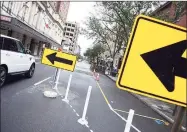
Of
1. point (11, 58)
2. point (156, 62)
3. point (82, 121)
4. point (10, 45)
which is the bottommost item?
point (82, 121)

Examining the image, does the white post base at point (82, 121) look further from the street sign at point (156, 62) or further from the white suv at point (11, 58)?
the street sign at point (156, 62)

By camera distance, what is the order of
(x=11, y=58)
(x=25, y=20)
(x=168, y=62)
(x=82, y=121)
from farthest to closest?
(x=25, y=20) → (x=11, y=58) → (x=82, y=121) → (x=168, y=62)

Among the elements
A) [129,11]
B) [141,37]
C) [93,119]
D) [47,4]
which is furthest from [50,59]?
[47,4]

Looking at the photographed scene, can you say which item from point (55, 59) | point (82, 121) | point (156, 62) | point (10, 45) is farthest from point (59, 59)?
point (156, 62)

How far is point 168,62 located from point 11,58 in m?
9.50

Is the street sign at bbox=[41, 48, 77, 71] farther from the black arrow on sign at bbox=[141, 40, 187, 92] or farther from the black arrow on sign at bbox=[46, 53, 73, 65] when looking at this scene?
the black arrow on sign at bbox=[141, 40, 187, 92]

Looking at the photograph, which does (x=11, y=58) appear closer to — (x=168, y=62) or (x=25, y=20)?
(x=168, y=62)

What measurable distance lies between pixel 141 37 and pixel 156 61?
238mm

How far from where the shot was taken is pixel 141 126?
8180 millimetres

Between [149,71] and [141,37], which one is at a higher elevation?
[141,37]

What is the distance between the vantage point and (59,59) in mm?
9102

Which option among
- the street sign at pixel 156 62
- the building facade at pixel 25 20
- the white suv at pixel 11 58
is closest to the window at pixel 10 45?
the white suv at pixel 11 58

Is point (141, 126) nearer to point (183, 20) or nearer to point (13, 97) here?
point (13, 97)

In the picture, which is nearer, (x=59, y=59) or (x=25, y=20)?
(x=59, y=59)
